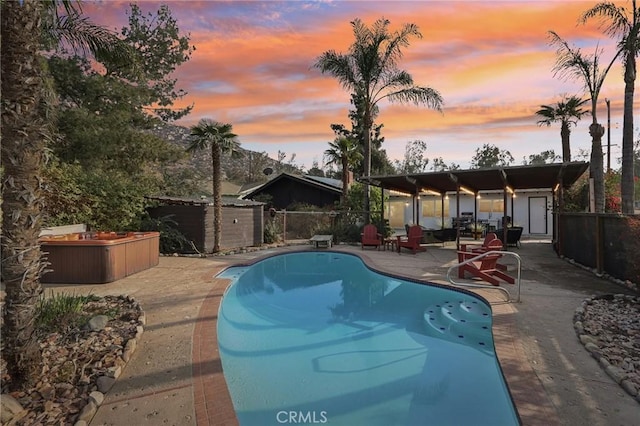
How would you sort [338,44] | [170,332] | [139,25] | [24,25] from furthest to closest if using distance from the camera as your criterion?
[139,25]
[338,44]
[170,332]
[24,25]

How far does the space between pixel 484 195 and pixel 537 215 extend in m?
3.34

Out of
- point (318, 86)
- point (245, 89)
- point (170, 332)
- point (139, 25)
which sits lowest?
point (170, 332)

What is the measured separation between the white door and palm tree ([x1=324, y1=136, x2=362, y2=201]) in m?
11.6

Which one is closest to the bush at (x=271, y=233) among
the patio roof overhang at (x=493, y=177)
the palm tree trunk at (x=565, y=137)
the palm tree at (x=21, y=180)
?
the patio roof overhang at (x=493, y=177)

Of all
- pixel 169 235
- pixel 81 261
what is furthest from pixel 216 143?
pixel 81 261

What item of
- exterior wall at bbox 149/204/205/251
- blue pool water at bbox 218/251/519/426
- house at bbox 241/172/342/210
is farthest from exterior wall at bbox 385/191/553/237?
blue pool water at bbox 218/251/519/426

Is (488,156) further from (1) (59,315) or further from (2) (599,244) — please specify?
(1) (59,315)

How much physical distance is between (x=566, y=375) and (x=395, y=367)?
6.01ft

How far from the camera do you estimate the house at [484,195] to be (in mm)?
12914

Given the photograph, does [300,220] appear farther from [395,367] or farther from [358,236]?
[395,367]

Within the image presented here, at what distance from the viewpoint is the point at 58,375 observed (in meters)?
3.51

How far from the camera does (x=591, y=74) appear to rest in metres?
13.5

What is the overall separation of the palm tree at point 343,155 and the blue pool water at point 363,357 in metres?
11.8

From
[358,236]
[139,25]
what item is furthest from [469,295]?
[139,25]
